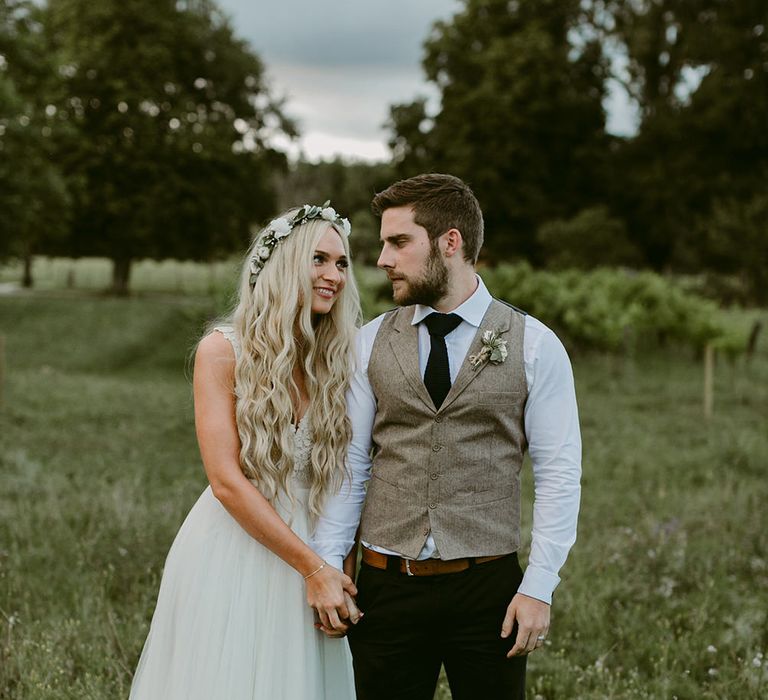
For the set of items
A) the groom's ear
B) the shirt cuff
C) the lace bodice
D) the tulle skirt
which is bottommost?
the tulle skirt

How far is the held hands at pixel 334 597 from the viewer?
9.57 feet

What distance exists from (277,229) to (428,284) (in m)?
0.69

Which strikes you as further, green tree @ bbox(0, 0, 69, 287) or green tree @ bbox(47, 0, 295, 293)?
green tree @ bbox(47, 0, 295, 293)

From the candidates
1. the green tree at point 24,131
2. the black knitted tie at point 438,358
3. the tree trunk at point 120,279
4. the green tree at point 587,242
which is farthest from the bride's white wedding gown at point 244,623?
the tree trunk at point 120,279

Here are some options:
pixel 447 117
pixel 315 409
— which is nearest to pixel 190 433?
pixel 315 409

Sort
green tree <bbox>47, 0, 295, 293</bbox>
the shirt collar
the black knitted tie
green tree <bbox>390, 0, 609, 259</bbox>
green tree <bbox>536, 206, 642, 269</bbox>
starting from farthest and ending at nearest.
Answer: green tree <bbox>390, 0, 609, 259</bbox>
green tree <bbox>47, 0, 295, 293</bbox>
green tree <bbox>536, 206, 642, 269</bbox>
the shirt collar
the black knitted tie

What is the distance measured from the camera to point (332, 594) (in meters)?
2.92

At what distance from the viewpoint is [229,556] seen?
10.6 ft

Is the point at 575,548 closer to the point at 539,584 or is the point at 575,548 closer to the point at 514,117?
the point at 539,584

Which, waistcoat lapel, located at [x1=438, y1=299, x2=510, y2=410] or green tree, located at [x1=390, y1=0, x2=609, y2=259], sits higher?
green tree, located at [x1=390, y1=0, x2=609, y2=259]

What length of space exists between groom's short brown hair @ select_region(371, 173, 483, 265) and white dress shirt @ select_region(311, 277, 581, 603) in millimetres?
273

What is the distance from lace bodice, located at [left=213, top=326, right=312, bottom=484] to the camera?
3186 millimetres

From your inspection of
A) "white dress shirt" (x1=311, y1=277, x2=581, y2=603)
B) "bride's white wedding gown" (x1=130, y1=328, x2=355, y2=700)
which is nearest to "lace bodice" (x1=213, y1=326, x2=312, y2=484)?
"bride's white wedding gown" (x1=130, y1=328, x2=355, y2=700)

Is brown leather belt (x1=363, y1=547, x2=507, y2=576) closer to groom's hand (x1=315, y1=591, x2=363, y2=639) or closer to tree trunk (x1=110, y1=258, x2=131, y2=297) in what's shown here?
groom's hand (x1=315, y1=591, x2=363, y2=639)
